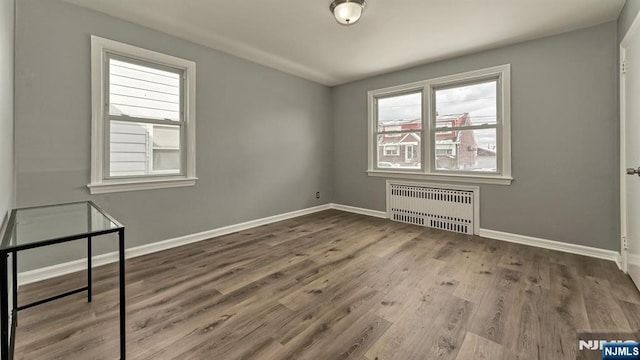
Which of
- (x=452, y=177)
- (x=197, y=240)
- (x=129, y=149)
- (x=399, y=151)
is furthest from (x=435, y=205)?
(x=129, y=149)

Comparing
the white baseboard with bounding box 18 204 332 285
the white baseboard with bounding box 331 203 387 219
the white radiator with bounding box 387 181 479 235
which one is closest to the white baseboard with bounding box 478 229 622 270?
the white radiator with bounding box 387 181 479 235

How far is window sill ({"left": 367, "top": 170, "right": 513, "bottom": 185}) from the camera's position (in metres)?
3.46

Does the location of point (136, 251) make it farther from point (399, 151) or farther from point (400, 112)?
point (400, 112)

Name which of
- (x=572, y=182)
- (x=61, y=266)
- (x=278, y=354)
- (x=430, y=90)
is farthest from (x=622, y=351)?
(x=61, y=266)

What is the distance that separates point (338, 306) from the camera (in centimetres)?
195

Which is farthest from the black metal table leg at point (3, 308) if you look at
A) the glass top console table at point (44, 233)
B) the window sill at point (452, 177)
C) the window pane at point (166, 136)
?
the window sill at point (452, 177)

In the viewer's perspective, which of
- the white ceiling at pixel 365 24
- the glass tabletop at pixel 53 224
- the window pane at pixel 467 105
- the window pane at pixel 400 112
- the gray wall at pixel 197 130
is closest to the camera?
the glass tabletop at pixel 53 224

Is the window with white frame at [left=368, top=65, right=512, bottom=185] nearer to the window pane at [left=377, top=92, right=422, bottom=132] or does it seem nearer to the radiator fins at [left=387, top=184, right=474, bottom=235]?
the window pane at [left=377, top=92, right=422, bottom=132]

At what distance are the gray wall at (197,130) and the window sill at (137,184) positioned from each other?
0.22 ft

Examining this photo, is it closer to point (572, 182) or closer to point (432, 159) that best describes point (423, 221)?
point (432, 159)

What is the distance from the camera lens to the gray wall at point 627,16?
84.1 inches

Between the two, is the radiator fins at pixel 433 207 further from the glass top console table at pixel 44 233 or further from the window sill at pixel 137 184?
the glass top console table at pixel 44 233

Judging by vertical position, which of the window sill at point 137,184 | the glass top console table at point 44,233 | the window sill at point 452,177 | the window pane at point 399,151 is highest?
the window pane at point 399,151

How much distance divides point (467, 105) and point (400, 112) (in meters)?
1.06
